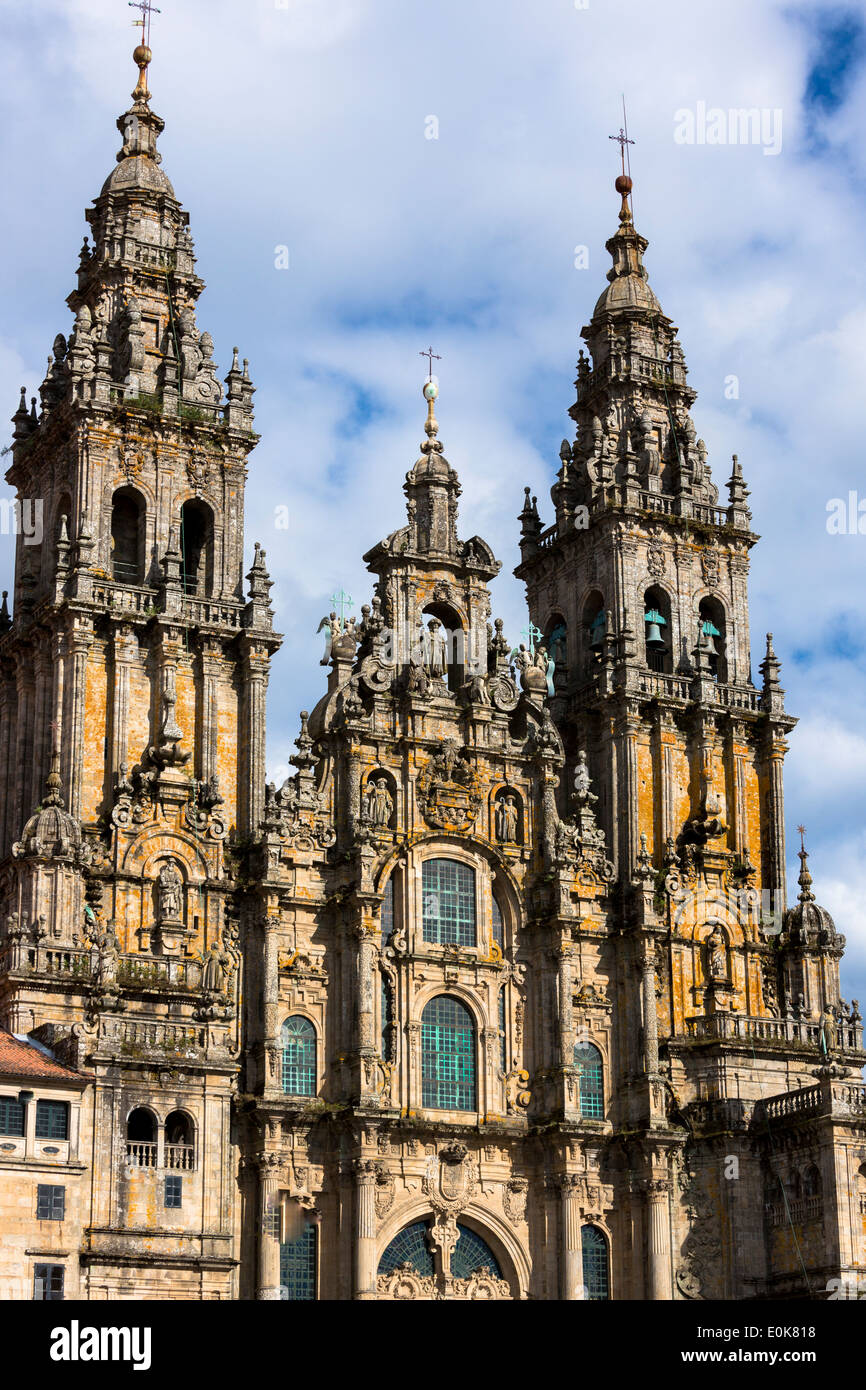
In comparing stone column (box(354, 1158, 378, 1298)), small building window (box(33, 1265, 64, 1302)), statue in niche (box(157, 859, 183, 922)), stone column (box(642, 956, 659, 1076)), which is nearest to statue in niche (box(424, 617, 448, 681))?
stone column (box(642, 956, 659, 1076))

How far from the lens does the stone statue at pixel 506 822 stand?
67.1 meters

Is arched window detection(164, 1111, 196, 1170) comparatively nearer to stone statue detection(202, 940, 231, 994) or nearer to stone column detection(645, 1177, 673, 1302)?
stone statue detection(202, 940, 231, 994)

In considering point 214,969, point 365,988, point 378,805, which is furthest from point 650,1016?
point 214,969

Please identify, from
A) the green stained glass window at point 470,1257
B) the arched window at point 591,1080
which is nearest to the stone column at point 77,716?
the green stained glass window at point 470,1257

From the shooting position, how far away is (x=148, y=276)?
68312 millimetres

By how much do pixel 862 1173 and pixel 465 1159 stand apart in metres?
11.3

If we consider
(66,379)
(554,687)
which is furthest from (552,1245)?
(66,379)

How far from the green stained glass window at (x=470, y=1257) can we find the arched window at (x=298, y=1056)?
20.2 ft

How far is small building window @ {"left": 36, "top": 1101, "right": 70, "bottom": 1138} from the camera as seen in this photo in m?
Result: 50.5

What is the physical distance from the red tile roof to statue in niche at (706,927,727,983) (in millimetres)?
24060

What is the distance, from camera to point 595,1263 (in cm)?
6450

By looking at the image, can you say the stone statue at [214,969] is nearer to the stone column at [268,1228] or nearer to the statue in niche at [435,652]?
the stone column at [268,1228]
